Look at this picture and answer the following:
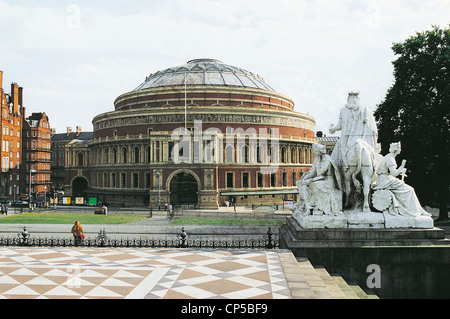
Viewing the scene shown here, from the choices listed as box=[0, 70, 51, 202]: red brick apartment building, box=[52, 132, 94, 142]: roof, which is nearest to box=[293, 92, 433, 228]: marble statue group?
box=[0, 70, 51, 202]: red brick apartment building

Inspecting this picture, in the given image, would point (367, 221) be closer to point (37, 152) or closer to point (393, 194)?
point (393, 194)

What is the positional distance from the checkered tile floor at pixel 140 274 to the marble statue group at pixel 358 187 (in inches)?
96.1

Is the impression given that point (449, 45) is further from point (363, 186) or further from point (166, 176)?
point (166, 176)

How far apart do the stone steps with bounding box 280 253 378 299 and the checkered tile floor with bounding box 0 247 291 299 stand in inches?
10.3

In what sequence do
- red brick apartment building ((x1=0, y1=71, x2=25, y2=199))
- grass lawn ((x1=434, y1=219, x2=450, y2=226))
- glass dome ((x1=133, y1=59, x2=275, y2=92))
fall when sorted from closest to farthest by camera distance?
grass lawn ((x1=434, y1=219, x2=450, y2=226))
red brick apartment building ((x1=0, y1=71, x2=25, y2=199))
glass dome ((x1=133, y1=59, x2=275, y2=92))

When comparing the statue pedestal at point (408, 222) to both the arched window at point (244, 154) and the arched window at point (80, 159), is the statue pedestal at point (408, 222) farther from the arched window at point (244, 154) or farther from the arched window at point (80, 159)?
the arched window at point (80, 159)

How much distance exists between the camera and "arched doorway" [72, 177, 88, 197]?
67312 millimetres

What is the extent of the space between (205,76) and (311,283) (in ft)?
178

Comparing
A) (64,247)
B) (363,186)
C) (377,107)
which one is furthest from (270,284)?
(377,107)

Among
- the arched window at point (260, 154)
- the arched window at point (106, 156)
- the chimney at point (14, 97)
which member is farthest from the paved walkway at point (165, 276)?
the chimney at point (14, 97)

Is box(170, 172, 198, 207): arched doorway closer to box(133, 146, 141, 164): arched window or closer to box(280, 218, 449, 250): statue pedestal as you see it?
box(133, 146, 141, 164): arched window

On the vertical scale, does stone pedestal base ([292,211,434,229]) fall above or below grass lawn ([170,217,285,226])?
above

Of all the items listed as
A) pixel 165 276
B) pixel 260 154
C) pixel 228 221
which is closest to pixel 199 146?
pixel 260 154
